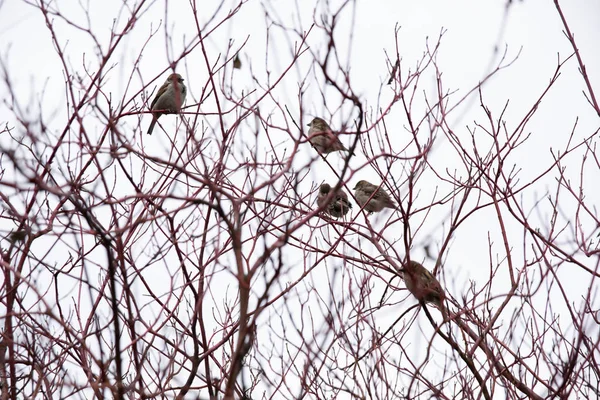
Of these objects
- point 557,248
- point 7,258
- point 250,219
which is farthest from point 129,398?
point 557,248

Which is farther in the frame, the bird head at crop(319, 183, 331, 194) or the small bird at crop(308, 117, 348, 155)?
the bird head at crop(319, 183, 331, 194)

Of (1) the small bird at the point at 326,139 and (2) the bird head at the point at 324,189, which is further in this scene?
(2) the bird head at the point at 324,189

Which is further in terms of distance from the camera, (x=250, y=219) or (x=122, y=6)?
(x=250, y=219)

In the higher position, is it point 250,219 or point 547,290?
point 250,219

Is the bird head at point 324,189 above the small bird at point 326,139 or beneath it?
above

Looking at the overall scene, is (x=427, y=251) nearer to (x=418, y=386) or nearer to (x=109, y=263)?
(x=418, y=386)

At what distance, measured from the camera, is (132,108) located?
16.3 ft

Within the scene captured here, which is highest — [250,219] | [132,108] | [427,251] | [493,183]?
[132,108]

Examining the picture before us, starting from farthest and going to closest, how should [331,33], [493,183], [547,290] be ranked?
[493,183]
[547,290]
[331,33]

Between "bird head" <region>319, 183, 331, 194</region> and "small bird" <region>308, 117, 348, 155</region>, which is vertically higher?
"bird head" <region>319, 183, 331, 194</region>

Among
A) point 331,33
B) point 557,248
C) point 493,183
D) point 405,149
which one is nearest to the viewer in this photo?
point 331,33

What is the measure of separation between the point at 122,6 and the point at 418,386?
305cm

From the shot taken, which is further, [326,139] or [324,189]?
[324,189]

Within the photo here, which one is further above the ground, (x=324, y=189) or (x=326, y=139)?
(x=324, y=189)
